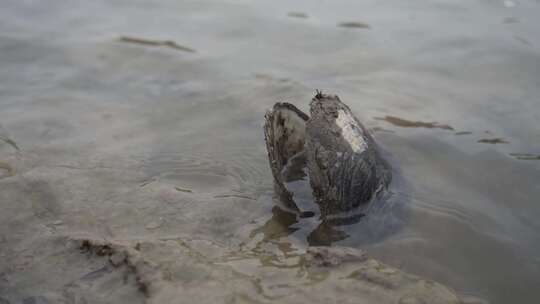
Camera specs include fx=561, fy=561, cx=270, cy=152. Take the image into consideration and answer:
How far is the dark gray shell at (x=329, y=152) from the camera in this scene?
3002 mm

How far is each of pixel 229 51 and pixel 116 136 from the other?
195cm

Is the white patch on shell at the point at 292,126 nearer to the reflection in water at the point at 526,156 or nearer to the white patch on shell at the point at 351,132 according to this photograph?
A: the white patch on shell at the point at 351,132

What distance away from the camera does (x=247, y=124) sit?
4.44 metres

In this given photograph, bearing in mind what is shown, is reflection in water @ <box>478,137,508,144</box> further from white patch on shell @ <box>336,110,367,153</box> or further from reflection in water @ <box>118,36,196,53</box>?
reflection in water @ <box>118,36,196,53</box>

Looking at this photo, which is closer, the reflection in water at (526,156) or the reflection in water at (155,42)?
the reflection in water at (526,156)

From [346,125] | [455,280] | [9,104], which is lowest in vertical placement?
[455,280]

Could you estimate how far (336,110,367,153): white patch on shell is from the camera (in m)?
3.03

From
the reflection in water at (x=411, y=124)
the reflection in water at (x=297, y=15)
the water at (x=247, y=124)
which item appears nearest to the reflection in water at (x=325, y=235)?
the water at (x=247, y=124)

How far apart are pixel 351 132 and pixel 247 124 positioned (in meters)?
1.51

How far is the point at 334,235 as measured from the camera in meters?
3.07

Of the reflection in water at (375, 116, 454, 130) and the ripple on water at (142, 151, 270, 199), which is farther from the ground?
the reflection in water at (375, 116, 454, 130)

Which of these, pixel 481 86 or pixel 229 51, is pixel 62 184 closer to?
pixel 229 51

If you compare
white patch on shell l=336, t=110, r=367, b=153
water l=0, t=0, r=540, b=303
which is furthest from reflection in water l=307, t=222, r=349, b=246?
white patch on shell l=336, t=110, r=367, b=153

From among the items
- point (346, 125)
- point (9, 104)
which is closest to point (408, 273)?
point (346, 125)
